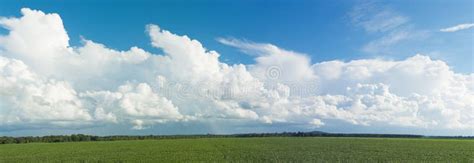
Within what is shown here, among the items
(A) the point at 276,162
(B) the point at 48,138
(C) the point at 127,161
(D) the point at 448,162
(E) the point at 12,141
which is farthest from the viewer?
(B) the point at 48,138

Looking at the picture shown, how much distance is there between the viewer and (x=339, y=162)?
103ft

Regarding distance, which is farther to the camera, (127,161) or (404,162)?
(127,161)

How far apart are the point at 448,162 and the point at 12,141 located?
476 ft

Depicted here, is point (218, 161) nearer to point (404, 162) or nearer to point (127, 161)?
point (127, 161)

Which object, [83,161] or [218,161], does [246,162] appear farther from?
[83,161]

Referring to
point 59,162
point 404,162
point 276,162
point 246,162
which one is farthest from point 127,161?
point 404,162

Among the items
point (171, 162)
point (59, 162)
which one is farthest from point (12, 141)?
point (171, 162)

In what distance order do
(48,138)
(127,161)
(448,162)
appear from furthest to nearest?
(48,138) → (127,161) → (448,162)

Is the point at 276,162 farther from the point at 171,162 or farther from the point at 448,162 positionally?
the point at 448,162

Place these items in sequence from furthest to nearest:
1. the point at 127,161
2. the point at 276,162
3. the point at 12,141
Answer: the point at 12,141, the point at 127,161, the point at 276,162

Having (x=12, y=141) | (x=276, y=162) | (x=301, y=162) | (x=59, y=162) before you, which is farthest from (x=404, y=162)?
(x=12, y=141)

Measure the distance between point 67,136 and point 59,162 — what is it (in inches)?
5240

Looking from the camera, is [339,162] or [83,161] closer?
[339,162]

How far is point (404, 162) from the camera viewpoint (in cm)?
3253
